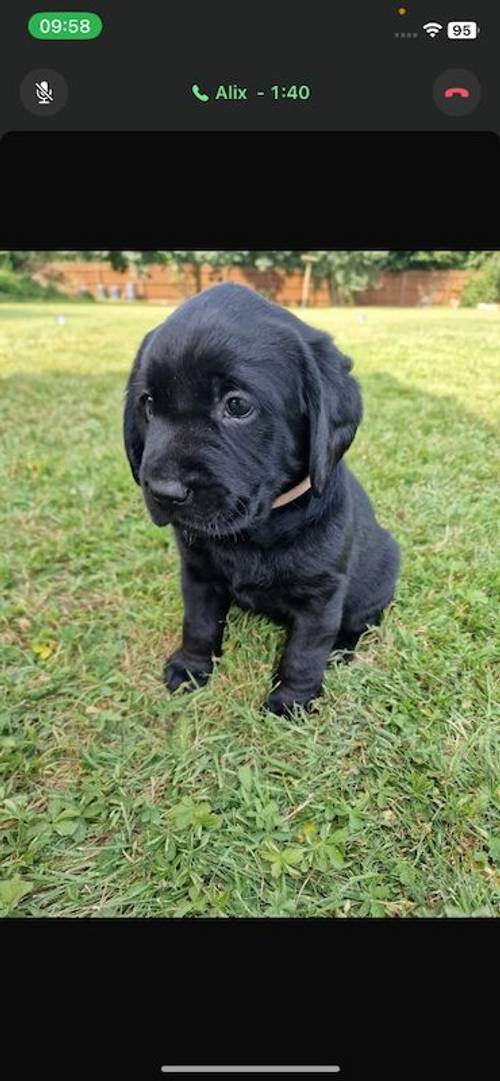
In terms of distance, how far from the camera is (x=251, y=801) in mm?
1517

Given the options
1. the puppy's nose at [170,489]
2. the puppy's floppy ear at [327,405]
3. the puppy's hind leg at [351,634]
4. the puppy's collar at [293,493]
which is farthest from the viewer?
the puppy's hind leg at [351,634]

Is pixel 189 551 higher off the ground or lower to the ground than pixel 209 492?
lower

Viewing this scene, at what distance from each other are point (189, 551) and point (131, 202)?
0.85 metres

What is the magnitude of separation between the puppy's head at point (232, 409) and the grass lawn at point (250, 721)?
55 centimetres

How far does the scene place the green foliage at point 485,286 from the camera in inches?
51.3
